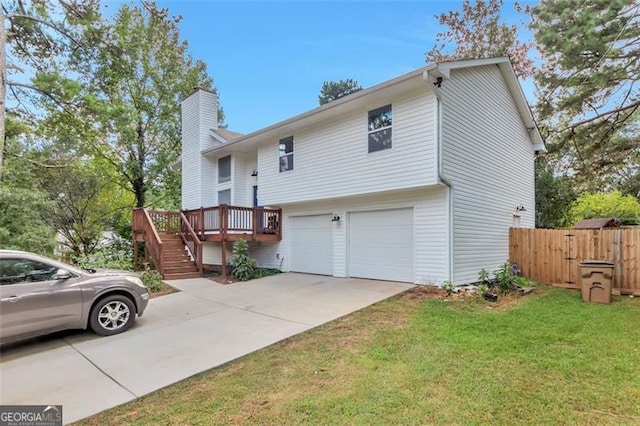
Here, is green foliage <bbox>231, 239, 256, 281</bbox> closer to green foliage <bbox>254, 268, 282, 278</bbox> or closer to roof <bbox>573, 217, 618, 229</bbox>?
green foliage <bbox>254, 268, 282, 278</bbox>

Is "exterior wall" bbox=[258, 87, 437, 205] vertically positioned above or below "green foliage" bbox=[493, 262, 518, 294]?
above

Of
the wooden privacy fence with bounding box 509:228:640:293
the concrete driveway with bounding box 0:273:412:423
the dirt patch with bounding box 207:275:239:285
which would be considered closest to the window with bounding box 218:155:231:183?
the dirt patch with bounding box 207:275:239:285

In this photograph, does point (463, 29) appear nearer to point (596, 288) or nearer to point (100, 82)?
point (596, 288)

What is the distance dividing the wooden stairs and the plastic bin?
1094 cm

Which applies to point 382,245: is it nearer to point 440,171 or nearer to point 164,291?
point 440,171

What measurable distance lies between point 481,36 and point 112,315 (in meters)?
21.9

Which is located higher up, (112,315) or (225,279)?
(112,315)

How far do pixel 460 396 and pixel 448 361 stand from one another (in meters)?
0.86

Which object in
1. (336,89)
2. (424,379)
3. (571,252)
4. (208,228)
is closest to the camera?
(424,379)

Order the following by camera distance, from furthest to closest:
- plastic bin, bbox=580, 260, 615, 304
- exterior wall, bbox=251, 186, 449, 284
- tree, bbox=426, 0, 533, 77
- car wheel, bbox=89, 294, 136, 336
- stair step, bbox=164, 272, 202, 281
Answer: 1. tree, bbox=426, 0, 533, 77
2. stair step, bbox=164, 272, 202, 281
3. exterior wall, bbox=251, 186, 449, 284
4. plastic bin, bbox=580, 260, 615, 304
5. car wheel, bbox=89, 294, 136, 336

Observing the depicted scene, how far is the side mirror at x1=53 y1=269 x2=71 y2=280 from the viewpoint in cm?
513

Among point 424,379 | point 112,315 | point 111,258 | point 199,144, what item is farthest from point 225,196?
point 424,379

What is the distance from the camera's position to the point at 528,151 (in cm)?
1314

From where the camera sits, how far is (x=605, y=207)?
16.6 metres
